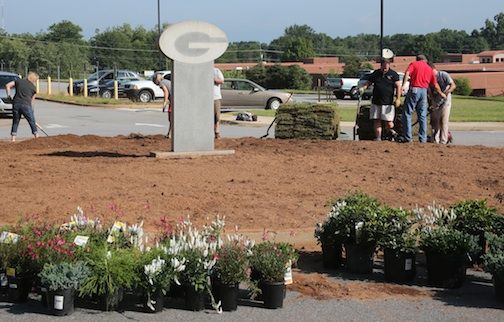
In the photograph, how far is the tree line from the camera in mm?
77000

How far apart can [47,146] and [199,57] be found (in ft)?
13.0

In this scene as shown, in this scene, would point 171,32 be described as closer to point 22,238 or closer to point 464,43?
point 22,238

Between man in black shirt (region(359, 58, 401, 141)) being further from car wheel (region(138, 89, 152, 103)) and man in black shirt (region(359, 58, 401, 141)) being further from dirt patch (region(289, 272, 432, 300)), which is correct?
car wheel (region(138, 89, 152, 103))

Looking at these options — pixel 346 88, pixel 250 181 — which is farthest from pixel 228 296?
pixel 346 88

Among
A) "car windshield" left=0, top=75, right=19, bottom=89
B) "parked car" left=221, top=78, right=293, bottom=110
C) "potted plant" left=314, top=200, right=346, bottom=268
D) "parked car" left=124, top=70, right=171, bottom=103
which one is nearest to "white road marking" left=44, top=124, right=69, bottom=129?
"car windshield" left=0, top=75, right=19, bottom=89

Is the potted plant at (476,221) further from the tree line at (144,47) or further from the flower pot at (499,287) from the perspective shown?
the tree line at (144,47)

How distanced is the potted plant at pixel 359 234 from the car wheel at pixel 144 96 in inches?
1365

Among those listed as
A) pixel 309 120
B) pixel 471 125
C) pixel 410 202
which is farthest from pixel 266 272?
pixel 471 125

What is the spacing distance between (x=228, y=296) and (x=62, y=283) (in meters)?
1.23

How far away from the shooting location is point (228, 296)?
5.88 metres

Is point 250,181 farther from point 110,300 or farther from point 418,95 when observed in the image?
point 418,95

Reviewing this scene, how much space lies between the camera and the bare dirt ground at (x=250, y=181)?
8.60m

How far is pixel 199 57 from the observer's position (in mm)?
12312

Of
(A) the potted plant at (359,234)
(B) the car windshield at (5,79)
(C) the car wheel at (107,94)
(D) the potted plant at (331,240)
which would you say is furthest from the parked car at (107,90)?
(A) the potted plant at (359,234)
